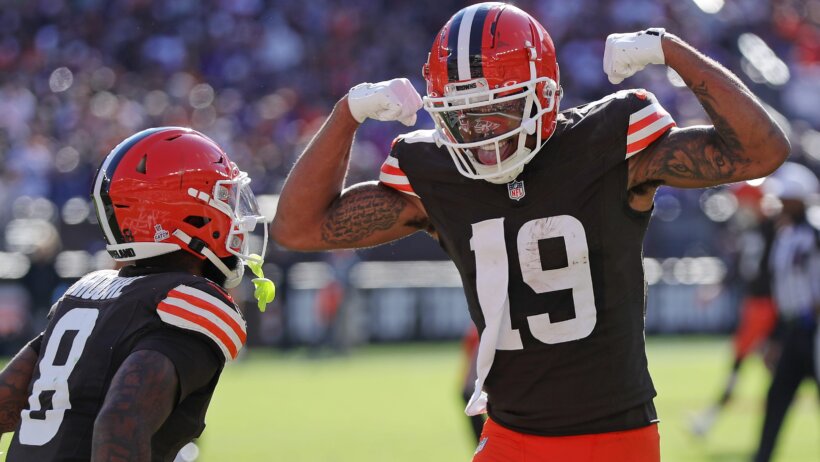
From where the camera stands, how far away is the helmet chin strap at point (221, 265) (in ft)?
10.7

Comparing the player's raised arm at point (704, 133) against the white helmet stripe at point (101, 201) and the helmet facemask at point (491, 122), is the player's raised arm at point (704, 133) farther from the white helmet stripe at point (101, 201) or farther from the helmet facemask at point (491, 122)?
the white helmet stripe at point (101, 201)

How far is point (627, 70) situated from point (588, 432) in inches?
38.5

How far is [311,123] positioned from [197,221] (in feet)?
47.3

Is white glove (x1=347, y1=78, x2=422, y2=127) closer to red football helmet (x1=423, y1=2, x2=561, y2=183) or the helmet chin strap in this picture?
red football helmet (x1=423, y1=2, x2=561, y2=183)

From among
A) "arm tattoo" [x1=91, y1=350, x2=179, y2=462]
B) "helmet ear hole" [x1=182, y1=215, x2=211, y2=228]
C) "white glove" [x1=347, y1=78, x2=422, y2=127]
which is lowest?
"arm tattoo" [x1=91, y1=350, x2=179, y2=462]

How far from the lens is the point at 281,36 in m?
18.9

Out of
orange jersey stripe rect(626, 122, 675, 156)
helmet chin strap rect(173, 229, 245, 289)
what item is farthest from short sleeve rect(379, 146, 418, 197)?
orange jersey stripe rect(626, 122, 675, 156)

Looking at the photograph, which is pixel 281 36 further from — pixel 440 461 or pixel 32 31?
pixel 440 461

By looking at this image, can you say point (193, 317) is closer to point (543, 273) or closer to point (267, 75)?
point (543, 273)

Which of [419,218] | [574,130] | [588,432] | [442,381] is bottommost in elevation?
[442,381]

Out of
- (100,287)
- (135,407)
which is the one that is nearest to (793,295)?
(100,287)

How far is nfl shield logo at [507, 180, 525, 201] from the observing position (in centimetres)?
343

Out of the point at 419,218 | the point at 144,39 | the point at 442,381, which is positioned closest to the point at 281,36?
the point at 144,39

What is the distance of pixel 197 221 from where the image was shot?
331 centimetres
